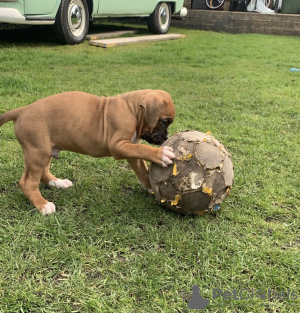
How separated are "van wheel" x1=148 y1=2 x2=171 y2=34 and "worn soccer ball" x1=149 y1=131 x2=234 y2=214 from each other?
1186 centimetres

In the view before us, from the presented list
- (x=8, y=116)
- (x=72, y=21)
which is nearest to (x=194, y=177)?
(x=8, y=116)

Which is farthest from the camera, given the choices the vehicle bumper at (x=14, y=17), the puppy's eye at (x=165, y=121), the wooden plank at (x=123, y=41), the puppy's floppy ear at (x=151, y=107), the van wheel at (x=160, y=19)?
the van wheel at (x=160, y=19)

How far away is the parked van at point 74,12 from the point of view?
7.74m

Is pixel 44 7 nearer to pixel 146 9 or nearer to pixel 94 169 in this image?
pixel 146 9

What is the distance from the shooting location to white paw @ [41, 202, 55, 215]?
112 inches

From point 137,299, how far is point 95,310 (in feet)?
0.84

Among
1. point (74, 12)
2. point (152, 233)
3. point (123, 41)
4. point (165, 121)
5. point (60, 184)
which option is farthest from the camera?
point (123, 41)

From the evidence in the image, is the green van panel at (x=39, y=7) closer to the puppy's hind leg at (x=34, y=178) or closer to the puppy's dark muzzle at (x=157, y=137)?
the puppy's hind leg at (x=34, y=178)

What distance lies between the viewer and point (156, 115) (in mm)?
2830

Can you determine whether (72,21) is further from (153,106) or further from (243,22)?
(243,22)

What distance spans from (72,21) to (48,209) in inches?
305

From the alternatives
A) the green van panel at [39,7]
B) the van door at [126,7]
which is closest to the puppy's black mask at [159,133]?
the green van panel at [39,7]

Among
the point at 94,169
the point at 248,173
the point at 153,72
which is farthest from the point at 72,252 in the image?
the point at 153,72

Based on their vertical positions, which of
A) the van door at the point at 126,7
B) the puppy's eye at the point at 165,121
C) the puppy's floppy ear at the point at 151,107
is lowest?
the puppy's eye at the point at 165,121
